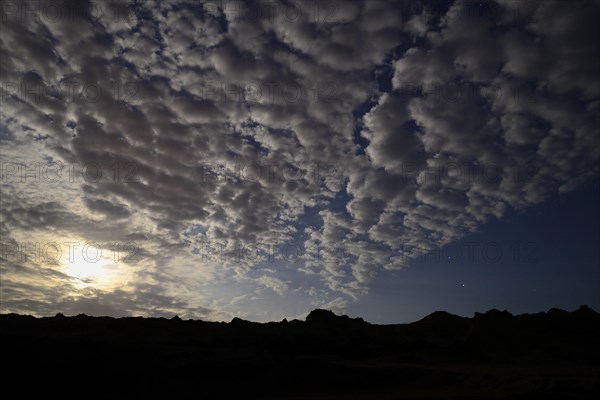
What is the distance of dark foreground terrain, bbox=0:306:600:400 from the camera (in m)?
12.0

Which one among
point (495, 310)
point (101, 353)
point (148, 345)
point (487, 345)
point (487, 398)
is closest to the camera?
point (487, 398)

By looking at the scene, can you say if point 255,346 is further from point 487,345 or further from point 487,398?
point 487,345

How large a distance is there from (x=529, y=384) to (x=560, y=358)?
34.2 feet

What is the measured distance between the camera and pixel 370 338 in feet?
76.2

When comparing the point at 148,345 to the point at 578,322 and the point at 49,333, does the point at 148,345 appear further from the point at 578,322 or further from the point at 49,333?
the point at 578,322

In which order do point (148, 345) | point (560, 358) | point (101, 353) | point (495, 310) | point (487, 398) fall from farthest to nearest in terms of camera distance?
1. point (495, 310)
2. point (560, 358)
3. point (148, 345)
4. point (101, 353)
5. point (487, 398)

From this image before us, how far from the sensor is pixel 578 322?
76.1 ft

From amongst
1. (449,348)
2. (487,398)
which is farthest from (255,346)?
(487,398)

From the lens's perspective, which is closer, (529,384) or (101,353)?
(529,384)

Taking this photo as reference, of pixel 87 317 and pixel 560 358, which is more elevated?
pixel 87 317

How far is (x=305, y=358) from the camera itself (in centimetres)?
1606

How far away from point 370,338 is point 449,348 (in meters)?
4.80

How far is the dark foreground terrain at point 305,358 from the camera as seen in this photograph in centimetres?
1195

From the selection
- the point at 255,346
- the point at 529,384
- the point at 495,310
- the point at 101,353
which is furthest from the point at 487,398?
the point at 495,310
